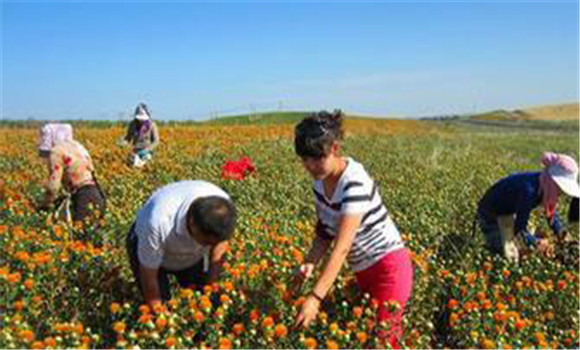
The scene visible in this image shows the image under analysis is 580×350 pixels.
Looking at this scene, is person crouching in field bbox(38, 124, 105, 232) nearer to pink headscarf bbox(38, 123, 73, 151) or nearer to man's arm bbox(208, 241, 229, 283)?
pink headscarf bbox(38, 123, 73, 151)

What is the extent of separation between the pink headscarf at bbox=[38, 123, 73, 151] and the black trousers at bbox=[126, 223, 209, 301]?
2.29 meters

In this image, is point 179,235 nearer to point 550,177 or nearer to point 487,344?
point 487,344

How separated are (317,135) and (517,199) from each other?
245 cm

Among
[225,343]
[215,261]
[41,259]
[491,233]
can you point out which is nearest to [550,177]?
[491,233]

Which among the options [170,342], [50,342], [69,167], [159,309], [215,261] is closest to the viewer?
[170,342]

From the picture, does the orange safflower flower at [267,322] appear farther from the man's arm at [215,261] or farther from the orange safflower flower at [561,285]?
the orange safflower flower at [561,285]

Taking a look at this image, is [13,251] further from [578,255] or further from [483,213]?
[578,255]

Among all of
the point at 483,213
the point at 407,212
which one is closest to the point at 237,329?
the point at 483,213

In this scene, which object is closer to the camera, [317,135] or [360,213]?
[317,135]

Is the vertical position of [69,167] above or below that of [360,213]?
above

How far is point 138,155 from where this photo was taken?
10.8m

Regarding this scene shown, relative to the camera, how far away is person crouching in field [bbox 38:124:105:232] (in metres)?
5.87

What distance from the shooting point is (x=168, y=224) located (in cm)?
358

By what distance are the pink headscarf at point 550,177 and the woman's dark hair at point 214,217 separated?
8.40ft
